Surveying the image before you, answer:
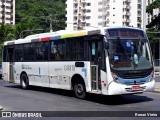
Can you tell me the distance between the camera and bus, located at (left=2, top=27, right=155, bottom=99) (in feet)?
44.8

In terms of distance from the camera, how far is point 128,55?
543 inches

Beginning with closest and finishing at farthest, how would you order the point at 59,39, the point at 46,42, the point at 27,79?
the point at 59,39
the point at 46,42
the point at 27,79

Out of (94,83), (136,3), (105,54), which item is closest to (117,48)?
(105,54)

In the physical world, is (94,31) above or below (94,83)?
above

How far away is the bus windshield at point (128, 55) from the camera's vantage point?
13664mm

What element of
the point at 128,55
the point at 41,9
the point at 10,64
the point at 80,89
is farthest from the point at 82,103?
the point at 41,9

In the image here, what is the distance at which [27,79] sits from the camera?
20.3 meters

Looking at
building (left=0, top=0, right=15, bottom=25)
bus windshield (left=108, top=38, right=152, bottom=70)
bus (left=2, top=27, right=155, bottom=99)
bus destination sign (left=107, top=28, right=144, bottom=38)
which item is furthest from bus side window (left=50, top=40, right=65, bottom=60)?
building (left=0, top=0, right=15, bottom=25)

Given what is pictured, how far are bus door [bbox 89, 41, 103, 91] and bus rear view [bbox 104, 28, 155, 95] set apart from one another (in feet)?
1.91

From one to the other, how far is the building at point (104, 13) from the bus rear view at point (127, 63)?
322 feet

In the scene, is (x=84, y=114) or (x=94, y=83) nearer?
(x=84, y=114)

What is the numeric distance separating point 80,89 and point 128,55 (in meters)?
2.85

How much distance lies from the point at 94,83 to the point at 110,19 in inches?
4090

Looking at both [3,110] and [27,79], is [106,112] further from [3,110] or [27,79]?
[27,79]
